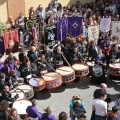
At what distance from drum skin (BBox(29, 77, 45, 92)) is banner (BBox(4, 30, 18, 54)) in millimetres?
3596

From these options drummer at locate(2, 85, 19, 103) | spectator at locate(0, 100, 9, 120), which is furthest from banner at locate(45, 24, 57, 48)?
spectator at locate(0, 100, 9, 120)

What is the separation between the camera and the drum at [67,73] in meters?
12.8

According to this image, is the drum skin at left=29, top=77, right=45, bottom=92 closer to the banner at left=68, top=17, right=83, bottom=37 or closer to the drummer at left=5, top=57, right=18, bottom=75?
the drummer at left=5, top=57, right=18, bottom=75

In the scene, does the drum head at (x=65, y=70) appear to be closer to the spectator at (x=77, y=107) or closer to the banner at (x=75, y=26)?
the banner at (x=75, y=26)

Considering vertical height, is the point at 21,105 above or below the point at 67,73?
below

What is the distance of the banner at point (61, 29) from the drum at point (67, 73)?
3168 millimetres

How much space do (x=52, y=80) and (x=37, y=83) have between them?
0.59 m

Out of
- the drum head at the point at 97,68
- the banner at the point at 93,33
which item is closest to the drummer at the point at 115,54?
the drum head at the point at 97,68

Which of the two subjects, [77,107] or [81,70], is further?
[81,70]

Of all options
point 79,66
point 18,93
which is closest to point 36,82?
point 18,93

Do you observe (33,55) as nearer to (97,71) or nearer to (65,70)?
(65,70)

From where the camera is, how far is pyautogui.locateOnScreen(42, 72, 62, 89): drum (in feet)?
40.3

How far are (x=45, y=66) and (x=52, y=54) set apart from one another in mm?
1040

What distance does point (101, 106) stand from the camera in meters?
9.16
